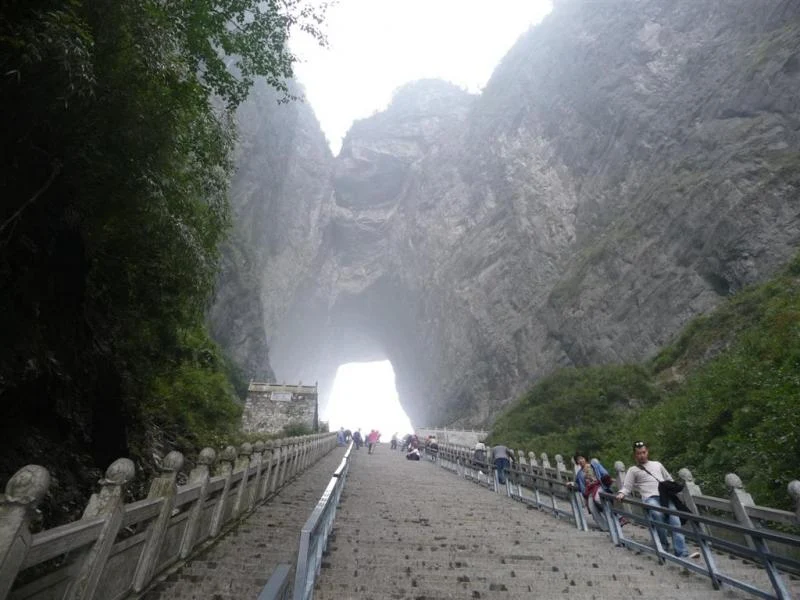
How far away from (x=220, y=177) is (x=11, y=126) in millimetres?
3682

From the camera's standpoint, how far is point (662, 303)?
80.2ft

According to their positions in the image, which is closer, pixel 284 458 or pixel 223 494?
pixel 223 494

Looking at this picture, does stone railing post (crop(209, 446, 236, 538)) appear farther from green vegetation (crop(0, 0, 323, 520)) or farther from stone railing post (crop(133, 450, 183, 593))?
green vegetation (crop(0, 0, 323, 520))

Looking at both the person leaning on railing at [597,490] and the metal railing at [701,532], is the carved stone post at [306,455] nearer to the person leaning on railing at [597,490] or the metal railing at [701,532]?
Answer: the metal railing at [701,532]

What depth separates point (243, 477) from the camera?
21.8 feet

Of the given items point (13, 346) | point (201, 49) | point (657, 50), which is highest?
point (657, 50)

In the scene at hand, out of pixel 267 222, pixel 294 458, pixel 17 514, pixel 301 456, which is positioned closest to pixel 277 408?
pixel 301 456

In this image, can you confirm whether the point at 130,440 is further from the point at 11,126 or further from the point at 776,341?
the point at 776,341

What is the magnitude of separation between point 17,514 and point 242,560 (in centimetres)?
281

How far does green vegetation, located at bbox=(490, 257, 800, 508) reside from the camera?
7125 mm

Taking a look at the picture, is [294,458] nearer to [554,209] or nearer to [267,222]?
[554,209]

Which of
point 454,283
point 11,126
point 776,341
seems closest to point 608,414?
point 776,341

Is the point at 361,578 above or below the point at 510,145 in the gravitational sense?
below

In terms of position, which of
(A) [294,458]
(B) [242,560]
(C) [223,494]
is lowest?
(B) [242,560]
